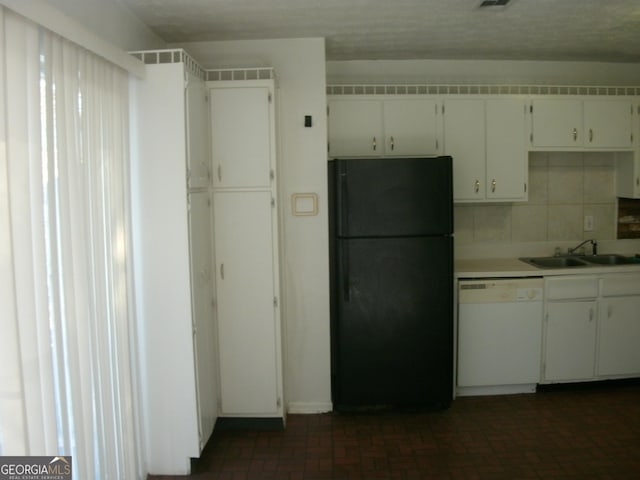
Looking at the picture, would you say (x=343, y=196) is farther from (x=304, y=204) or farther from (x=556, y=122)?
(x=556, y=122)

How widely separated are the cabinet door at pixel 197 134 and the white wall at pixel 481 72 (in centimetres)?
125

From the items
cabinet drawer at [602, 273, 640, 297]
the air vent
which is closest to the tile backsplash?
cabinet drawer at [602, 273, 640, 297]

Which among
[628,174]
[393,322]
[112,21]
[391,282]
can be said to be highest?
[112,21]

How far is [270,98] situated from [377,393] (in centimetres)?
204

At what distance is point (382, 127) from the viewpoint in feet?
11.6

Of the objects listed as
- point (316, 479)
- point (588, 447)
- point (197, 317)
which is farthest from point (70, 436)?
point (588, 447)

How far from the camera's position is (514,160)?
3.65 meters

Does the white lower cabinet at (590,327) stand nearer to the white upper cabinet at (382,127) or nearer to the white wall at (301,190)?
the white upper cabinet at (382,127)

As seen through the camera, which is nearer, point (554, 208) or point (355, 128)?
point (355, 128)

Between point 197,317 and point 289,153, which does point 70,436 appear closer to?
point 197,317

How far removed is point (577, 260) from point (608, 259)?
274 millimetres

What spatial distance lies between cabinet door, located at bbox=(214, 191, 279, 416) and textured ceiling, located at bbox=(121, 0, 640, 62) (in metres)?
1.03

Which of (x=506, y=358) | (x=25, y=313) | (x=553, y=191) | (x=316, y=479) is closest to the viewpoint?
(x=25, y=313)

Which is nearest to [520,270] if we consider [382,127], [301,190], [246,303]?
[382,127]
